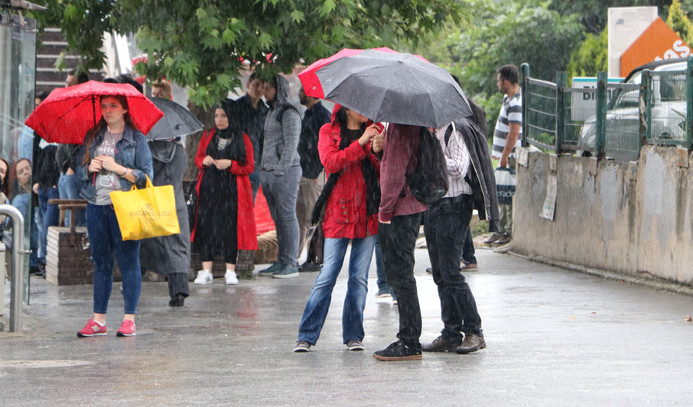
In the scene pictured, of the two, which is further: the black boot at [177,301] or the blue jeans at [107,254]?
the black boot at [177,301]

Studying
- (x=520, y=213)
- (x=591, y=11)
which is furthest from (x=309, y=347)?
(x=591, y=11)

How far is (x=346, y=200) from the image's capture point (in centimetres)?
767

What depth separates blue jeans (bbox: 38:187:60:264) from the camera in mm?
12852

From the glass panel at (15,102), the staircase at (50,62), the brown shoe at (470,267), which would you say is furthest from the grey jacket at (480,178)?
the staircase at (50,62)

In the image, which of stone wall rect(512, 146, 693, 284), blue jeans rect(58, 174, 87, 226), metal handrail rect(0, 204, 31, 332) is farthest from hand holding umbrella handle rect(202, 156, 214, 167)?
stone wall rect(512, 146, 693, 284)

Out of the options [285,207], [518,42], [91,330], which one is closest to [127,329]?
[91,330]

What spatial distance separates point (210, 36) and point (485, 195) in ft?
15.1

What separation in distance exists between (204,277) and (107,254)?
3.37 m

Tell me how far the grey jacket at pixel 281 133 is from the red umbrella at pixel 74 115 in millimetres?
3335

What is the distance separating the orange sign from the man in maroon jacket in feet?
32.9

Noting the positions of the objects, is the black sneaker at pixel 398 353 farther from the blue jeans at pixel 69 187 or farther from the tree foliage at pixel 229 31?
the blue jeans at pixel 69 187

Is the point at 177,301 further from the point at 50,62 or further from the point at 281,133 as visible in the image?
the point at 50,62

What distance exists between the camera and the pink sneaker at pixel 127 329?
8.55 m

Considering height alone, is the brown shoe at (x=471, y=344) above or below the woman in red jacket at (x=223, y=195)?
below
